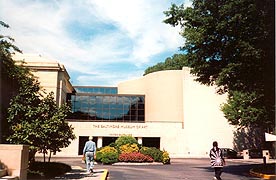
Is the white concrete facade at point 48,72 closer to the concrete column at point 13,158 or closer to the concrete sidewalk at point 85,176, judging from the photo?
the concrete sidewalk at point 85,176

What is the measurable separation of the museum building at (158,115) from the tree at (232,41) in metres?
27.6

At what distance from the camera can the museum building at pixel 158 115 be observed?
45025mm

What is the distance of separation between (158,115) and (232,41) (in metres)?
Answer: 35.8

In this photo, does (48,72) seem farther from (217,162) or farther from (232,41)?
(217,162)

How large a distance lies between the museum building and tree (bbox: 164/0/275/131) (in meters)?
27.6

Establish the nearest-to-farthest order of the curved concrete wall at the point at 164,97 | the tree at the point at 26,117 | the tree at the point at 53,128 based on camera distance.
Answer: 1. the tree at the point at 26,117
2. the tree at the point at 53,128
3. the curved concrete wall at the point at 164,97

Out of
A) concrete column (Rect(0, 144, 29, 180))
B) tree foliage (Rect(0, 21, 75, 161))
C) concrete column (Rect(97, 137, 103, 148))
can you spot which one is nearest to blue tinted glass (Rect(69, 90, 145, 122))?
concrete column (Rect(97, 137, 103, 148))

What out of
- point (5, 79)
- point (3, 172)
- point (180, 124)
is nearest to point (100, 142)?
point (180, 124)

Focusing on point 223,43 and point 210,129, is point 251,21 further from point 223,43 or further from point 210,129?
point 210,129

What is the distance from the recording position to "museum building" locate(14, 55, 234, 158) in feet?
148

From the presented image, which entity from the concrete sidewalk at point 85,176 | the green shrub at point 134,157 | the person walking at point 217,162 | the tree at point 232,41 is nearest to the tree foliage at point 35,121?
the concrete sidewalk at point 85,176

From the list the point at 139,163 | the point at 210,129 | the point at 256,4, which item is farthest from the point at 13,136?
the point at 210,129

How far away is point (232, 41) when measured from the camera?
51.2 ft

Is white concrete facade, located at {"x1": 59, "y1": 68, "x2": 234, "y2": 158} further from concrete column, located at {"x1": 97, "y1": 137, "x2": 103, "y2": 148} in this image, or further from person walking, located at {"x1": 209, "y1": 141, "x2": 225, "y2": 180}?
person walking, located at {"x1": 209, "y1": 141, "x2": 225, "y2": 180}
